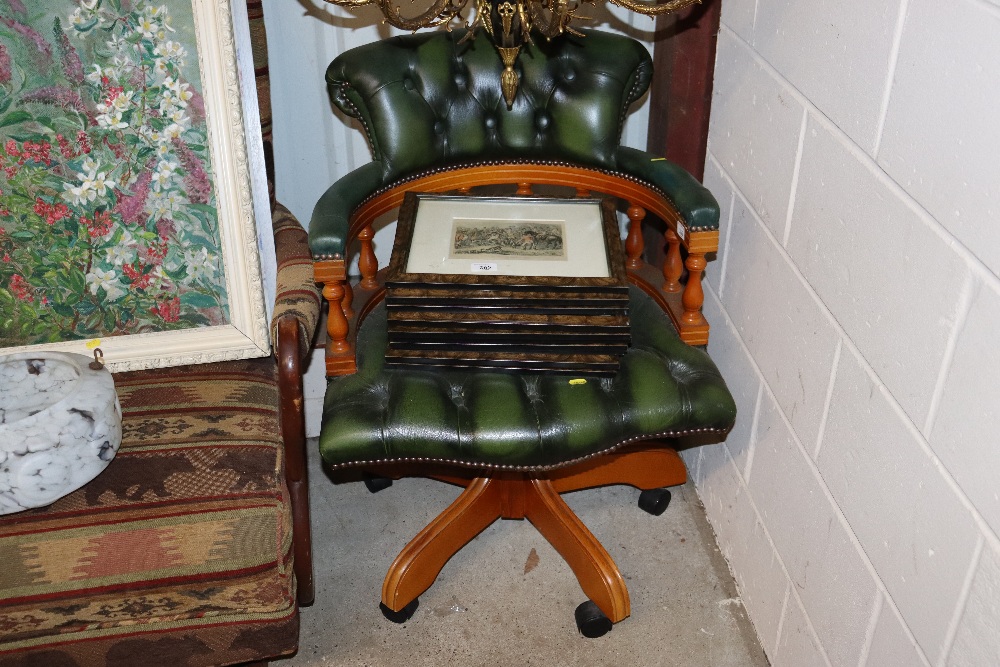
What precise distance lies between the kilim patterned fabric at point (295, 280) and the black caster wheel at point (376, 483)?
2.01ft

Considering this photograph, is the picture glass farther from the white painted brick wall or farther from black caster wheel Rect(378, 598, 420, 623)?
black caster wheel Rect(378, 598, 420, 623)

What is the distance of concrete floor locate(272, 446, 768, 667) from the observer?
184 cm

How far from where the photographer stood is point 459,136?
1925 millimetres

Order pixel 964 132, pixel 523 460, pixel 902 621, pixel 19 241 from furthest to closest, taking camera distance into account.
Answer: pixel 19 241 < pixel 523 460 < pixel 902 621 < pixel 964 132

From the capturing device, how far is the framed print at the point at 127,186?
5.42 feet

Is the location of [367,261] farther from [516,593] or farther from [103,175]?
[516,593]

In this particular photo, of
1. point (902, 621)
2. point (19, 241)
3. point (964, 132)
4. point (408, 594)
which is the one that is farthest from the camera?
point (408, 594)

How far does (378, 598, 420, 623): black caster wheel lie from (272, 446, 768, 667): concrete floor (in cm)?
1

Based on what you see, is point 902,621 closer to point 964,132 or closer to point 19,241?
point 964,132

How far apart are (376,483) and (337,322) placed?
659 mm

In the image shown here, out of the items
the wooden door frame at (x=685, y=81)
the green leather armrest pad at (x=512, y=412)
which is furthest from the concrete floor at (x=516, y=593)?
the wooden door frame at (x=685, y=81)

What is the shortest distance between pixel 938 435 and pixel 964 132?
14.9 inches

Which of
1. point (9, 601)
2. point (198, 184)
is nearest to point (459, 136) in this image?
point (198, 184)

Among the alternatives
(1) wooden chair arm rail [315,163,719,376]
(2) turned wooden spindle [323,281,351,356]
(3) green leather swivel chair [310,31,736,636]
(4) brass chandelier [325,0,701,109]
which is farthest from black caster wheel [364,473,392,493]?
(4) brass chandelier [325,0,701,109]
